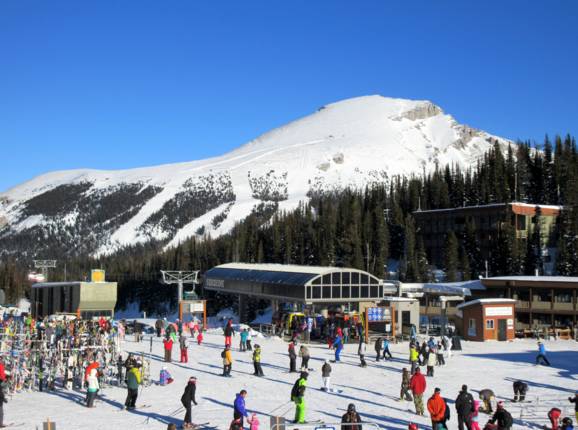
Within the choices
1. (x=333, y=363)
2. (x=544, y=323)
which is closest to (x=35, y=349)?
(x=333, y=363)

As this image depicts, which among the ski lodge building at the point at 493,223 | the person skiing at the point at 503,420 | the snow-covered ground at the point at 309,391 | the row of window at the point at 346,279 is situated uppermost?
the ski lodge building at the point at 493,223

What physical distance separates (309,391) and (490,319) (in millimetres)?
20978

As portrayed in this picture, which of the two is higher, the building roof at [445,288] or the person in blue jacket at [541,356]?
the building roof at [445,288]

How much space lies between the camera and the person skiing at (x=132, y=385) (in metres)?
17.9

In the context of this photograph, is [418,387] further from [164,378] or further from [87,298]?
[87,298]

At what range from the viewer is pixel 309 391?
21.0 metres

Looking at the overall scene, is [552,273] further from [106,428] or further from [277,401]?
[106,428]

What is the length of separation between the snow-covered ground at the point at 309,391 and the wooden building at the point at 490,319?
20.3 feet

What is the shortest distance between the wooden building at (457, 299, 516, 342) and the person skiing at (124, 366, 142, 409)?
25.8 meters

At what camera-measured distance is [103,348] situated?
73.2 feet

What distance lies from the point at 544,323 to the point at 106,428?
44097 mm

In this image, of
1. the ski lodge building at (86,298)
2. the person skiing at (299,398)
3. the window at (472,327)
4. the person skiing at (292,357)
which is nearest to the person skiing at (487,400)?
the person skiing at (299,398)

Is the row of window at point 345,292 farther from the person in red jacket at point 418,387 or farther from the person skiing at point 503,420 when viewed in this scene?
the person skiing at point 503,420

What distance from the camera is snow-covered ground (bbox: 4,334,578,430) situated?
17.2m
